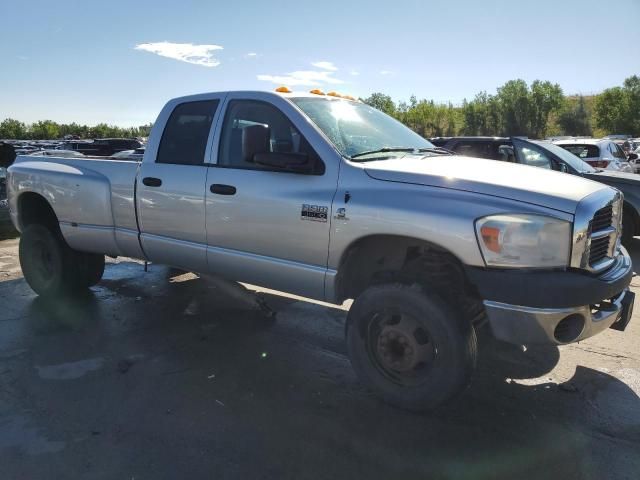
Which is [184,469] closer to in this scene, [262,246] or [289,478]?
[289,478]

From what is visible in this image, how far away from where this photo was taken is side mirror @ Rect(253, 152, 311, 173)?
3.44 m

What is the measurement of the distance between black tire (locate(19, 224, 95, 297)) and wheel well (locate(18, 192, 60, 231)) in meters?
0.09

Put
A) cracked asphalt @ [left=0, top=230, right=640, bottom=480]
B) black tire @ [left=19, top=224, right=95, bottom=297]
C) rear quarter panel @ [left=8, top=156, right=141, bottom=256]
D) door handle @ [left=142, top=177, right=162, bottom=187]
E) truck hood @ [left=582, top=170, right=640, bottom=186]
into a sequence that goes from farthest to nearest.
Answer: truck hood @ [left=582, top=170, right=640, bottom=186] < black tire @ [left=19, top=224, right=95, bottom=297] < rear quarter panel @ [left=8, top=156, right=141, bottom=256] < door handle @ [left=142, top=177, right=162, bottom=187] < cracked asphalt @ [left=0, top=230, right=640, bottom=480]

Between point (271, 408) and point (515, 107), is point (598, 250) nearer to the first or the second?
point (271, 408)

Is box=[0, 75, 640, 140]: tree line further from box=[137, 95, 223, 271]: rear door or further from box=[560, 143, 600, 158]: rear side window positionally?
box=[137, 95, 223, 271]: rear door

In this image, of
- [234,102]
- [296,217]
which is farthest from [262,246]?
[234,102]

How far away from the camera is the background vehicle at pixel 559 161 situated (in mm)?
7723

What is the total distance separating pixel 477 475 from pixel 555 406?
1015mm

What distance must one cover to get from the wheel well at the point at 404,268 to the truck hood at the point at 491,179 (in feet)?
1.27

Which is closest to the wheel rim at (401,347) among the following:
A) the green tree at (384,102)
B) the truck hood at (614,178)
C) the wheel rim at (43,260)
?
the wheel rim at (43,260)

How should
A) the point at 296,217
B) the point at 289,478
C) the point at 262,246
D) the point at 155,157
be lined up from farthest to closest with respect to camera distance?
the point at 155,157
the point at 262,246
the point at 296,217
the point at 289,478

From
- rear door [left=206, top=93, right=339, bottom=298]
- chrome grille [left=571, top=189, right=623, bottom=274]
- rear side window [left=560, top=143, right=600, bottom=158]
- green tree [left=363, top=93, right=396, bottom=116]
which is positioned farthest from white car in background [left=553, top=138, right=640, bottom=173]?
green tree [left=363, top=93, right=396, bottom=116]

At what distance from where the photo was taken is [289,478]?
2.64 meters

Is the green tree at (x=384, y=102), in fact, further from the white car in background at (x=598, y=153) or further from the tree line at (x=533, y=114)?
the white car in background at (x=598, y=153)
